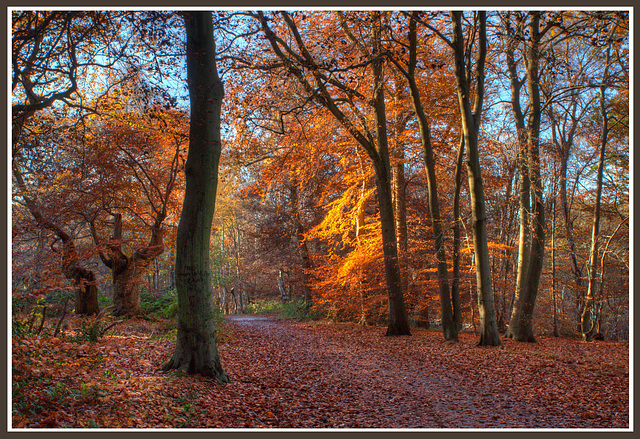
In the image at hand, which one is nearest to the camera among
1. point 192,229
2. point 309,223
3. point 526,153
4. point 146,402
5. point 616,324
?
point 146,402

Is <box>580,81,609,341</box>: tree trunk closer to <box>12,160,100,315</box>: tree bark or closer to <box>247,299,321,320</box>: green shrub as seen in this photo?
<box>247,299,321,320</box>: green shrub

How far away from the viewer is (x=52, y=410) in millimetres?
3344

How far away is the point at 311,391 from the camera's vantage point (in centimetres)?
522

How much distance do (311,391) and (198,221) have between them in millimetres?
2654

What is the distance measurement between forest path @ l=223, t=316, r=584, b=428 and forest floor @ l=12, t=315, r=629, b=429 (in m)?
0.02

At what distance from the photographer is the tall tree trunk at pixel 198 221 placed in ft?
17.0

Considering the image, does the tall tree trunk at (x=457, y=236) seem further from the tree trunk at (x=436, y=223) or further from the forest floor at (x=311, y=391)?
the forest floor at (x=311, y=391)

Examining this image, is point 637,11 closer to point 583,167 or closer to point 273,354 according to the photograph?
point 273,354

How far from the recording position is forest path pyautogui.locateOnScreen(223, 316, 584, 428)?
413cm

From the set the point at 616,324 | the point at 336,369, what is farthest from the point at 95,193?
the point at 616,324

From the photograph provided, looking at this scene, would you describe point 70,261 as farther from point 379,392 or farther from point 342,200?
point 379,392

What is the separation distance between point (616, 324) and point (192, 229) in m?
17.2

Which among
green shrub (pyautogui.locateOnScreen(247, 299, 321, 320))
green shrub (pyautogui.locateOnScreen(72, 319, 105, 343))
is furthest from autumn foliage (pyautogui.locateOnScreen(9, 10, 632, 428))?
green shrub (pyautogui.locateOnScreen(247, 299, 321, 320))

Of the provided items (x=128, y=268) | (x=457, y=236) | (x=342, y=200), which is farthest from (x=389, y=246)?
(x=128, y=268)
